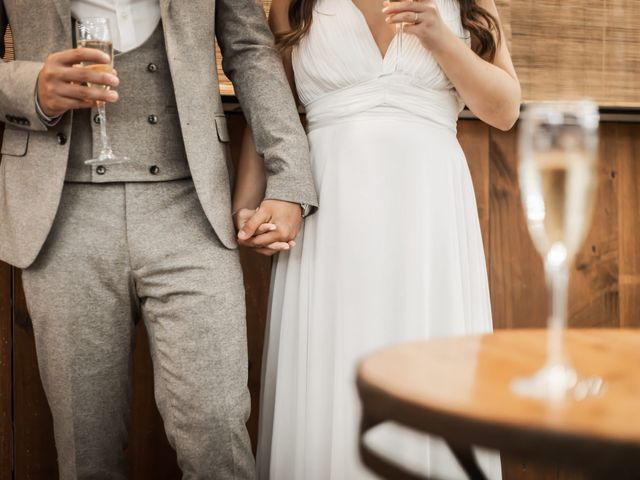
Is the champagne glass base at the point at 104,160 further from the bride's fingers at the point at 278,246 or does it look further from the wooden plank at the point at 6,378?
the wooden plank at the point at 6,378

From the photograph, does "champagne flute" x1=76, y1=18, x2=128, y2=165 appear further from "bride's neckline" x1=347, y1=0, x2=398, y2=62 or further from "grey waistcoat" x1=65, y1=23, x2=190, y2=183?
"bride's neckline" x1=347, y1=0, x2=398, y2=62

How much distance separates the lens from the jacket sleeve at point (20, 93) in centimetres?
142

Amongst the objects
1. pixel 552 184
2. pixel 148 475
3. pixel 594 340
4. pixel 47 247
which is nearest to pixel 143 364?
pixel 148 475

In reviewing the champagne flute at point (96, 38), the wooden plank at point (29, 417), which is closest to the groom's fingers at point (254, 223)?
the champagne flute at point (96, 38)

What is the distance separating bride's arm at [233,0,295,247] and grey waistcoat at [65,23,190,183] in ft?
0.75

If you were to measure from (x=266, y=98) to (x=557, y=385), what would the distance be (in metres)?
1.09

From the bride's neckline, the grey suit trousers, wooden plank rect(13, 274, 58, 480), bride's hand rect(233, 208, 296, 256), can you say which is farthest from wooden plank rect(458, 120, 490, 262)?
wooden plank rect(13, 274, 58, 480)

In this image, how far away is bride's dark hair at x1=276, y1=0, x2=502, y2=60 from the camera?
175cm

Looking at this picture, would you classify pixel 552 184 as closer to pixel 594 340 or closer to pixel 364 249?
pixel 594 340

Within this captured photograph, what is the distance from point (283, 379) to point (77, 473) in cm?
48

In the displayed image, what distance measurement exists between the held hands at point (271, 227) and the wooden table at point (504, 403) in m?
0.72

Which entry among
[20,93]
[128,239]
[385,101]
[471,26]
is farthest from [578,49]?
[20,93]

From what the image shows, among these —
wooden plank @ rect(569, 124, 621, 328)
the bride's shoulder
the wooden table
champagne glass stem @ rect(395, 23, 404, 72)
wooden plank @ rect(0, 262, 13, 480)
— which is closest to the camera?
the wooden table

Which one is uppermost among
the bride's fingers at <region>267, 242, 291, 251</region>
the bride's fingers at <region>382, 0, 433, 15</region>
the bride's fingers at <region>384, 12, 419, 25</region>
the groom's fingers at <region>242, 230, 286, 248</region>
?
the bride's fingers at <region>382, 0, 433, 15</region>
